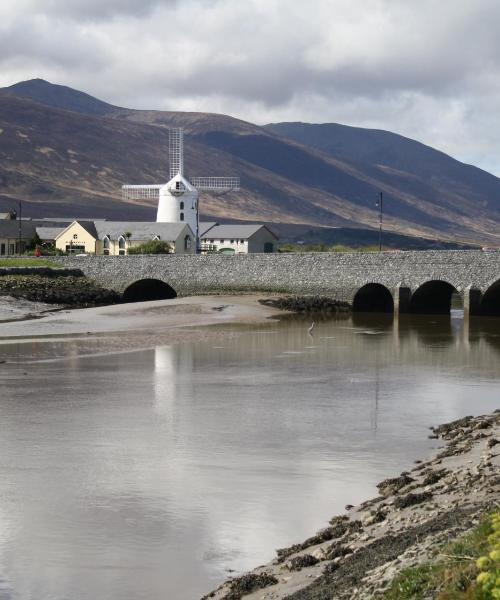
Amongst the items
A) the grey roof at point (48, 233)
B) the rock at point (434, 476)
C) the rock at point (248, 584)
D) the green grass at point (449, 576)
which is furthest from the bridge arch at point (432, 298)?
the green grass at point (449, 576)

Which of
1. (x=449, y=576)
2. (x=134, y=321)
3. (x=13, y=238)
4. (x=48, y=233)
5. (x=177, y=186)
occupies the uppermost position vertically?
(x=177, y=186)

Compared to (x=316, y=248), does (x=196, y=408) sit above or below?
below

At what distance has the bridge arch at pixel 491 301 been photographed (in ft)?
197

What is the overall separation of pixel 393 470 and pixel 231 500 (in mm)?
3696

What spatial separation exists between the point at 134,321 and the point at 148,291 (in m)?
23.2

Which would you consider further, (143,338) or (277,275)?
(277,275)

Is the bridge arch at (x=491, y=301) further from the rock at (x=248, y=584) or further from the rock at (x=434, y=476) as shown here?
the rock at (x=248, y=584)

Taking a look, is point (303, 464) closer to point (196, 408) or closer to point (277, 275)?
point (196, 408)

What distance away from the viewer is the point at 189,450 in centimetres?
2098

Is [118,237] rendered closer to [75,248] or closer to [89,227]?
[89,227]

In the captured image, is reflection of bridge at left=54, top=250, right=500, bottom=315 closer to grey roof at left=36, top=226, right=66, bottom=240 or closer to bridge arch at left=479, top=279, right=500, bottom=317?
bridge arch at left=479, top=279, right=500, bottom=317

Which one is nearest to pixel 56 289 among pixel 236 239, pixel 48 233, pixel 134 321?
pixel 134 321

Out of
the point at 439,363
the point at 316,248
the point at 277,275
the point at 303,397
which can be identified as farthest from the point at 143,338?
the point at 316,248

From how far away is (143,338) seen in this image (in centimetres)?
4569
